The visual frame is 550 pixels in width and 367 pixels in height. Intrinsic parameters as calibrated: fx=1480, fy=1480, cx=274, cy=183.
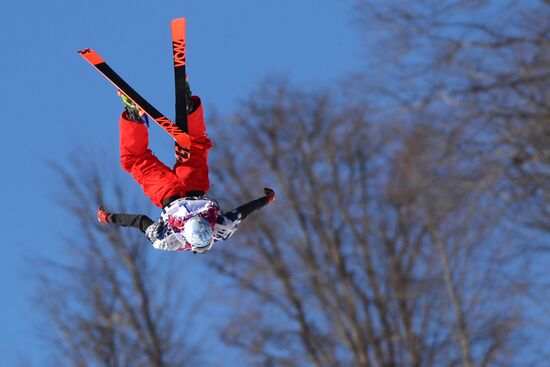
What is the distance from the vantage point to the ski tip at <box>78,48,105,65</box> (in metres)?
13.4

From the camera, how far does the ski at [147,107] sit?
12.9 metres

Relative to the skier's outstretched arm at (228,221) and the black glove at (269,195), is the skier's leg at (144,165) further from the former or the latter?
the black glove at (269,195)

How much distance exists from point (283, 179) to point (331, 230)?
127 cm

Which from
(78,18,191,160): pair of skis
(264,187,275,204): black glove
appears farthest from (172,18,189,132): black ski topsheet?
(264,187,275,204): black glove

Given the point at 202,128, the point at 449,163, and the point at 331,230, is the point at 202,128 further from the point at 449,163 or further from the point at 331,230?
the point at 331,230

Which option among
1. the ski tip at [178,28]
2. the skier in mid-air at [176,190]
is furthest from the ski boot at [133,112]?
the ski tip at [178,28]

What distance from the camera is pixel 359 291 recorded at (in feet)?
71.2

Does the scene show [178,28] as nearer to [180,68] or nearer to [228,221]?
[180,68]

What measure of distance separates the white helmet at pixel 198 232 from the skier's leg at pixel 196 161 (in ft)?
1.84

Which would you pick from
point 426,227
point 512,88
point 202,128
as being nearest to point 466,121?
point 512,88

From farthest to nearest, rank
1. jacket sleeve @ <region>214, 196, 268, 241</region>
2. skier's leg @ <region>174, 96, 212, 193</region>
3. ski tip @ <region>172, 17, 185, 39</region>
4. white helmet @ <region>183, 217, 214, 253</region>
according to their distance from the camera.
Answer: ski tip @ <region>172, 17, 185, 39</region> → skier's leg @ <region>174, 96, 212, 193</region> → jacket sleeve @ <region>214, 196, 268, 241</region> → white helmet @ <region>183, 217, 214, 253</region>

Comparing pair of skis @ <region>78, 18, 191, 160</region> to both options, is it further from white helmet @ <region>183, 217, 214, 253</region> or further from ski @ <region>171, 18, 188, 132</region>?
white helmet @ <region>183, 217, 214, 253</region>

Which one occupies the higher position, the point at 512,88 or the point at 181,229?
the point at 512,88

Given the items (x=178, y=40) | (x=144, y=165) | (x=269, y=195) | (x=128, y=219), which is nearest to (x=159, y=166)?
(x=144, y=165)
